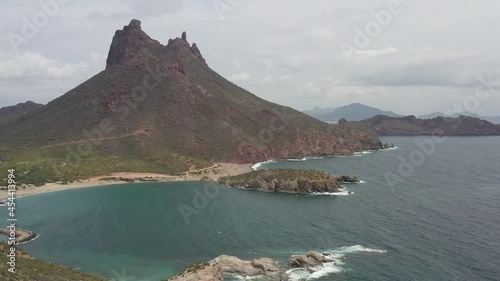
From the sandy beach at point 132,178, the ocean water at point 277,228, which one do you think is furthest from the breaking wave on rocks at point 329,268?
the sandy beach at point 132,178

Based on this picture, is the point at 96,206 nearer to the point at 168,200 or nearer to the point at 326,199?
the point at 168,200

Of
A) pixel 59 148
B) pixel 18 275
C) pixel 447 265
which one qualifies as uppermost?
pixel 59 148

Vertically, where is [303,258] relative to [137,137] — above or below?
below

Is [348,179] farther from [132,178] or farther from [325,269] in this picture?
[325,269]

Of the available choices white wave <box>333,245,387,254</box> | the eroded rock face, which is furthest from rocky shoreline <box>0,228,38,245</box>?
white wave <box>333,245,387,254</box>

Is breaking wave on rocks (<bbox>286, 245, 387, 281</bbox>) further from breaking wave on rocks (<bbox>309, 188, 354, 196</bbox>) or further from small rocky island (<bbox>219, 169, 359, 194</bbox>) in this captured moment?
small rocky island (<bbox>219, 169, 359, 194</bbox>)

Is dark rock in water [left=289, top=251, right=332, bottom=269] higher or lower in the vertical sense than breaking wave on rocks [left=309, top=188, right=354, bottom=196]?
lower

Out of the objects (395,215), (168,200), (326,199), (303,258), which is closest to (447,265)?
(303,258)
